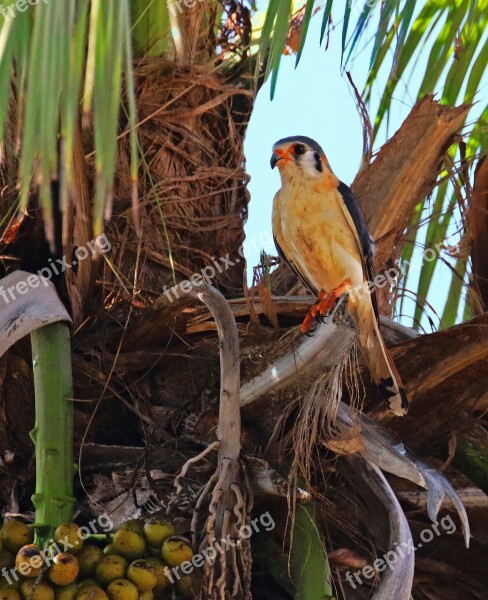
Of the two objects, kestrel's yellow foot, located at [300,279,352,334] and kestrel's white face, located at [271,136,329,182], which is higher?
kestrel's white face, located at [271,136,329,182]

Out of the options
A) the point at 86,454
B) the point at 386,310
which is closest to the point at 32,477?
the point at 86,454

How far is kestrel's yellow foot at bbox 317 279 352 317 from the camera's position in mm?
3381

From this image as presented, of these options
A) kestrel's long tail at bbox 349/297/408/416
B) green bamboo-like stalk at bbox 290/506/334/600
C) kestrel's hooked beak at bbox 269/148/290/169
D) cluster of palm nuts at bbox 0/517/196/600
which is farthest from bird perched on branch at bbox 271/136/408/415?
cluster of palm nuts at bbox 0/517/196/600

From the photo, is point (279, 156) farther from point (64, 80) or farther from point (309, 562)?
point (64, 80)

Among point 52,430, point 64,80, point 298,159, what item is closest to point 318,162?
point 298,159

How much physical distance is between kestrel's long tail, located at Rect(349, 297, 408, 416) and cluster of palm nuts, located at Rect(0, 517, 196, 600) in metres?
0.87

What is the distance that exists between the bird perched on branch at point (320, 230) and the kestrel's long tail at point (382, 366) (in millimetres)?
225

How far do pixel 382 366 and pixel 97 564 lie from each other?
3.68 feet

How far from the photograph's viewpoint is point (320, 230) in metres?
4.08

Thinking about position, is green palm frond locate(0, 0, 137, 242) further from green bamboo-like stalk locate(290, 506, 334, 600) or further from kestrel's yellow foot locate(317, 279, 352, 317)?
kestrel's yellow foot locate(317, 279, 352, 317)

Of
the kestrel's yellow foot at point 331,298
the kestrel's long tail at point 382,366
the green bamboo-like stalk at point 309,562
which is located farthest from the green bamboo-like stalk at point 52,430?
the kestrel's long tail at point 382,366

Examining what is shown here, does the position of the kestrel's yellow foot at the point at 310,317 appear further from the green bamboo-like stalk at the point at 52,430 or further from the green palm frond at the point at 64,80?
the green palm frond at the point at 64,80

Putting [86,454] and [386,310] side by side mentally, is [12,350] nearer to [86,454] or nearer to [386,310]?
[86,454]

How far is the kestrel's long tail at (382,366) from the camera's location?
11.1 ft
